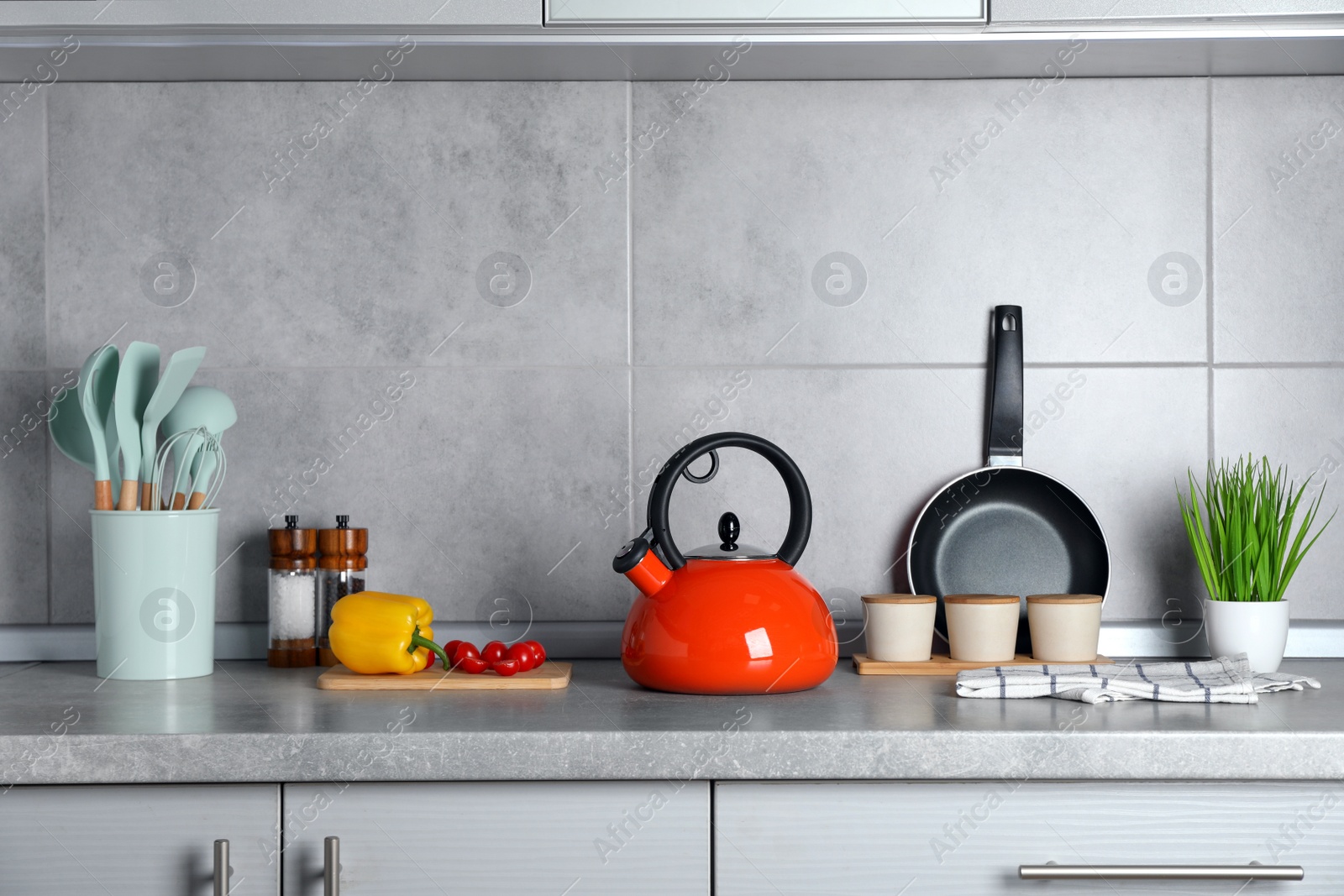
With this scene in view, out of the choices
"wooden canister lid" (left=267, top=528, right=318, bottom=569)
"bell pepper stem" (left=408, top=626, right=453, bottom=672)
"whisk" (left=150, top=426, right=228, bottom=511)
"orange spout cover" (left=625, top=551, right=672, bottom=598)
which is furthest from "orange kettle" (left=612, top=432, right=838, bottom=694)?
"whisk" (left=150, top=426, right=228, bottom=511)

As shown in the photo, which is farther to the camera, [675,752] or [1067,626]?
[1067,626]

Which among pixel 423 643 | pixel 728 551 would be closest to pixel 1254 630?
pixel 728 551

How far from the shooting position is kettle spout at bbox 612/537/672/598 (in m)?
1.17

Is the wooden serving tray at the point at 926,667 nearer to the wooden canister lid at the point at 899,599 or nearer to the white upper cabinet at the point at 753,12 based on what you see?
the wooden canister lid at the point at 899,599

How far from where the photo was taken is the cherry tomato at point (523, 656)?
1.26m

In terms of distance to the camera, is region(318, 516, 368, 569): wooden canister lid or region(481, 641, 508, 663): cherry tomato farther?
region(318, 516, 368, 569): wooden canister lid

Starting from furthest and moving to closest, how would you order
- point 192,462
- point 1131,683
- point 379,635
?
point 192,462 < point 379,635 < point 1131,683

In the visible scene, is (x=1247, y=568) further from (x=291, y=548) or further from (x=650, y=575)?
(x=291, y=548)

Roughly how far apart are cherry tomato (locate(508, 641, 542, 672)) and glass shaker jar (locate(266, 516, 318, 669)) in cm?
30

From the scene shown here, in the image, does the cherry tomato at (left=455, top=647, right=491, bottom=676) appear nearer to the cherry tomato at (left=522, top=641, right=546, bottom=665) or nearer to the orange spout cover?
the cherry tomato at (left=522, top=641, right=546, bottom=665)

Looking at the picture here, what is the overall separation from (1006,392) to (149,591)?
44.2 inches

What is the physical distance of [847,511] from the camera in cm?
151

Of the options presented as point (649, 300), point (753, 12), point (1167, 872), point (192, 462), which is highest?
point (753, 12)

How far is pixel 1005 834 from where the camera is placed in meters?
0.98
